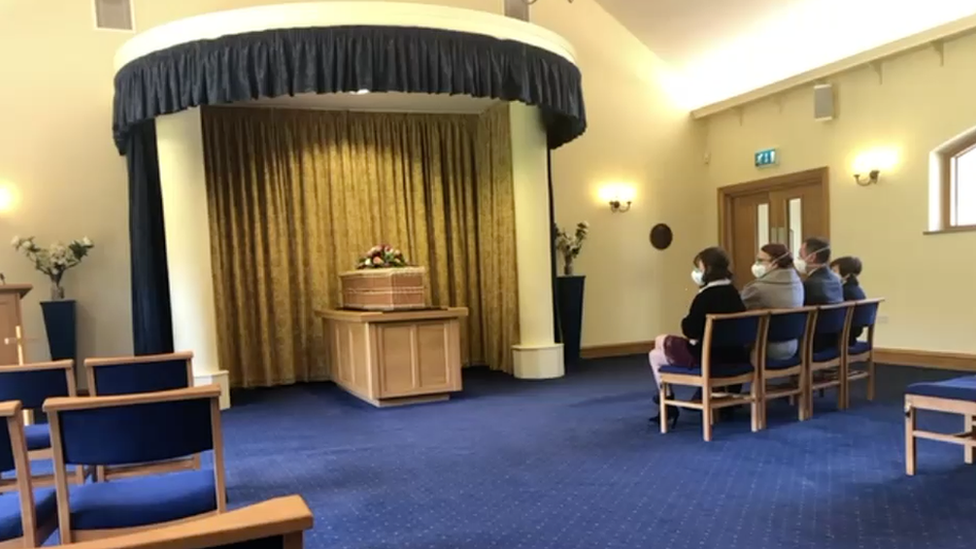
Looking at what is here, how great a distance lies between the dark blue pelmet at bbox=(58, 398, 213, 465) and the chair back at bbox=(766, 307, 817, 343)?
3.58 m

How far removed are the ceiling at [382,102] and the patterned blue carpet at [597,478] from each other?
3217mm

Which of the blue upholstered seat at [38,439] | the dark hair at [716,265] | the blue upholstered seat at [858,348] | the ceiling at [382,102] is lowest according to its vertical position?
the blue upholstered seat at [858,348]

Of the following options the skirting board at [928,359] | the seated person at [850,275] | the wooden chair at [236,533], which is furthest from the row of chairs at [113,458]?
the skirting board at [928,359]

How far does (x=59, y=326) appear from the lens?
6348 millimetres

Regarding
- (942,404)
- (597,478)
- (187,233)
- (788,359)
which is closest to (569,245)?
(788,359)

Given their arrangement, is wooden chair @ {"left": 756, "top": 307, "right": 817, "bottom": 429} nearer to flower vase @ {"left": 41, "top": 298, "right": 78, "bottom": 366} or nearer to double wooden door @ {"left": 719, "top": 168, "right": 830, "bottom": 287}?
double wooden door @ {"left": 719, "top": 168, "right": 830, "bottom": 287}

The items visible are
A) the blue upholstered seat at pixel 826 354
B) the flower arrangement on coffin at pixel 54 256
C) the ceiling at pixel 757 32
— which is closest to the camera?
the blue upholstered seat at pixel 826 354

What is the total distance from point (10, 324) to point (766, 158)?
7.71 m

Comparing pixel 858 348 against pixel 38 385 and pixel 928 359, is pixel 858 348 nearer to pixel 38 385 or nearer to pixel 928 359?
pixel 928 359

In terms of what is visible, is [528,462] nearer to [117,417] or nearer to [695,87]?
[117,417]

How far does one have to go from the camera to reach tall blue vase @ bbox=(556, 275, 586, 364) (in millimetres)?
7961

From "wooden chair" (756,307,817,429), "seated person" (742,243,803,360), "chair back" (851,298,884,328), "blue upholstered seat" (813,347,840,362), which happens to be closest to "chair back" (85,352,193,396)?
"wooden chair" (756,307,817,429)

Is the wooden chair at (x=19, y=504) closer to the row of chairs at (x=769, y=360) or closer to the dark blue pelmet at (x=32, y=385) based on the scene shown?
the dark blue pelmet at (x=32, y=385)

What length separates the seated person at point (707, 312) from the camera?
4.46 metres
